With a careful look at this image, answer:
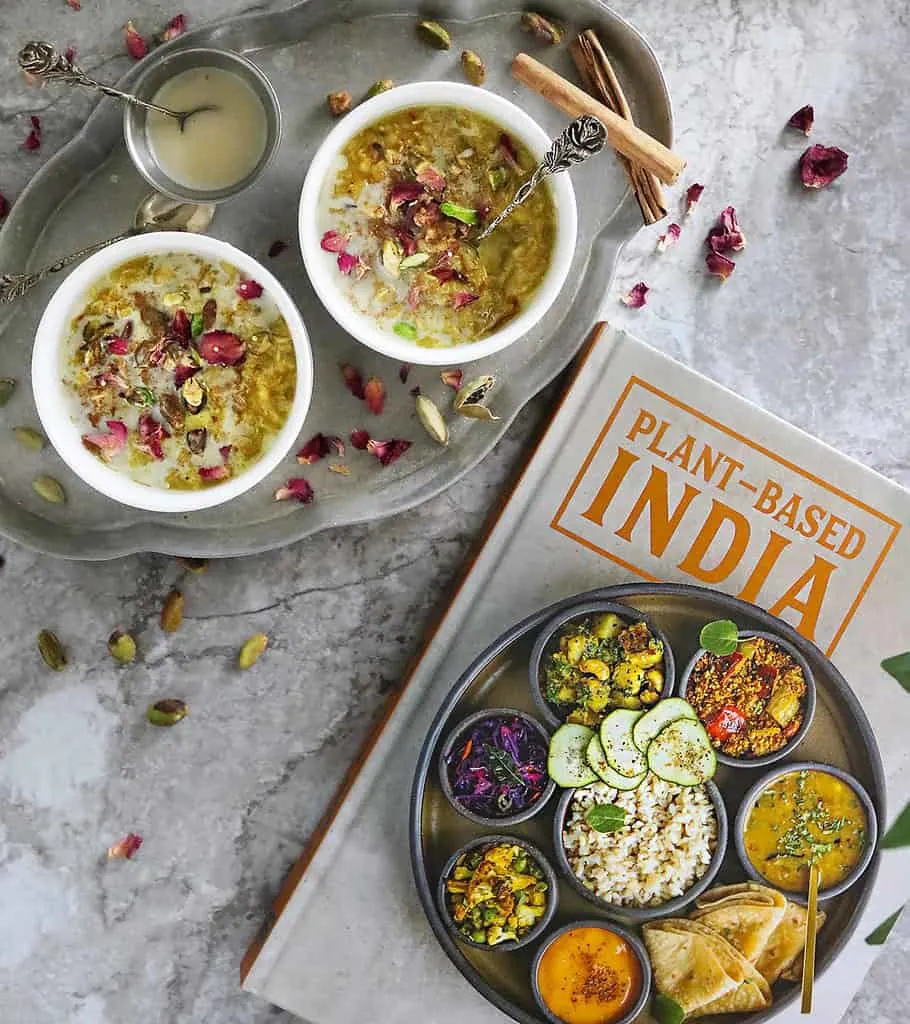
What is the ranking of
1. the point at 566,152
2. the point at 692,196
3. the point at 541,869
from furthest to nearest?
the point at 692,196, the point at 541,869, the point at 566,152

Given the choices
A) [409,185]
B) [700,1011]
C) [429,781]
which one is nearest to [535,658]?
[429,781]

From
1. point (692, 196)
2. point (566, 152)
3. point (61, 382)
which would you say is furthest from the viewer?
point (692, 196)

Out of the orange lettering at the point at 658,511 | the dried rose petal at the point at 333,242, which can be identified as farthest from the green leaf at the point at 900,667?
the dried rose petal at the point at 333,242

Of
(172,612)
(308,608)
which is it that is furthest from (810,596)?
(172,612)

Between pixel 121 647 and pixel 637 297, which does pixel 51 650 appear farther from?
pixel 637 297

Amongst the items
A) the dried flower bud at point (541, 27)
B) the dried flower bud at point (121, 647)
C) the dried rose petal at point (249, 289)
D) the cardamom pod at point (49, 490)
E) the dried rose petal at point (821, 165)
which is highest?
the dried rose petal at point (821, 165)

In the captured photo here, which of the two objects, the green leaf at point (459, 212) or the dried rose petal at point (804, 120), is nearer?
the green leaf at point (459, 212)

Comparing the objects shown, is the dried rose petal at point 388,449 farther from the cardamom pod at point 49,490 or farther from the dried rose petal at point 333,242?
the cardamom pod at point 49,490

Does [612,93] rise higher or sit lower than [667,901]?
higher
